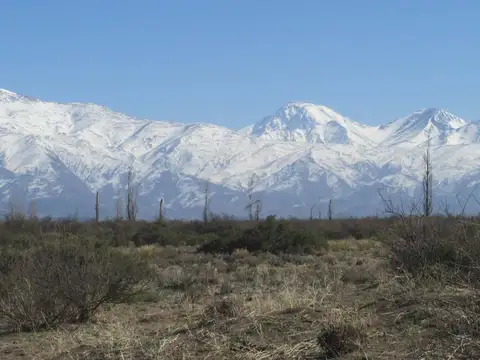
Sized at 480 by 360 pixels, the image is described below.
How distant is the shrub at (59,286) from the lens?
11.4 metres

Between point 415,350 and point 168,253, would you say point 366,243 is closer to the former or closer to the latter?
point 168,253

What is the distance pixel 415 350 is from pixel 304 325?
197cm

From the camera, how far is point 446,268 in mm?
11234

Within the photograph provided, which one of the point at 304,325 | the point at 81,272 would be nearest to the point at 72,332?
the point at 81,272

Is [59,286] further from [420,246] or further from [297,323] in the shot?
[420,246]

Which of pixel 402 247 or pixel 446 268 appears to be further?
pixel 402 247

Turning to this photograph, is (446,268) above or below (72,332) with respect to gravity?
above

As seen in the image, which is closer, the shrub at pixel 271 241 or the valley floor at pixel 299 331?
the valley floor at pixel 299 331

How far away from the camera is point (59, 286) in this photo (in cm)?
1162

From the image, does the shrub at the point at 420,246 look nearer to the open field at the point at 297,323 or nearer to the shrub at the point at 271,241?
the open field at the point at 297,323

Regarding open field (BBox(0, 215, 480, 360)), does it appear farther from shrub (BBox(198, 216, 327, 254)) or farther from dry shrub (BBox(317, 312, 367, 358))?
shrub (BBox(198, 216, 327, 254))

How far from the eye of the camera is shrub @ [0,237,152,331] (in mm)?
11406

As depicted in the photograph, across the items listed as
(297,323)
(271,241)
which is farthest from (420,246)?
(271,241)

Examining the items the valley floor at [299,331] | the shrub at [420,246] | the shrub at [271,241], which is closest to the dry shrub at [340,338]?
the valley floor at [299,331]
